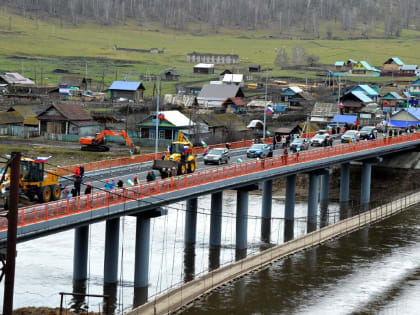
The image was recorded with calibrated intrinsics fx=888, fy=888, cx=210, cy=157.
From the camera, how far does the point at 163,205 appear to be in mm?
51938

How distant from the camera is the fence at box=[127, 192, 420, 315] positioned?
45875mm

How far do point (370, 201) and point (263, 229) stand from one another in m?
22.5

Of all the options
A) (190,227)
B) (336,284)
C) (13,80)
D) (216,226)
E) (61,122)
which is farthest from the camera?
(13,80)

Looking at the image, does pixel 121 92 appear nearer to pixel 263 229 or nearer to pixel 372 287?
pixel 263 229

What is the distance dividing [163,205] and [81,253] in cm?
547

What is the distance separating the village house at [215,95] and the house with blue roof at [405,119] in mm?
31031

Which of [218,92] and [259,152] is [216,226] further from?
[218,92]

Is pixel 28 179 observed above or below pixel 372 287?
above

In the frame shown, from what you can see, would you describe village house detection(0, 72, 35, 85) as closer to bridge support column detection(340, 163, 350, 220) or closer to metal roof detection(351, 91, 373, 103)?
metal roof detection(351, 91, 373, 103)

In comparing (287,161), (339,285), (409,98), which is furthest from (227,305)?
(409,98)

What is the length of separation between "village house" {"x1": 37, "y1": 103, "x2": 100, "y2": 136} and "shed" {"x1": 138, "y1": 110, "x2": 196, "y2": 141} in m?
7.74

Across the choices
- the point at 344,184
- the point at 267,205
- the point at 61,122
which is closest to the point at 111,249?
the point at 267,205

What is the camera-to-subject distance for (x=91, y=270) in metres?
54.0

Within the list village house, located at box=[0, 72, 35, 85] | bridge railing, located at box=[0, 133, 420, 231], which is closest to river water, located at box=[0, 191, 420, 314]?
bridge railing, located at box=[0, 133, 420, 231]
